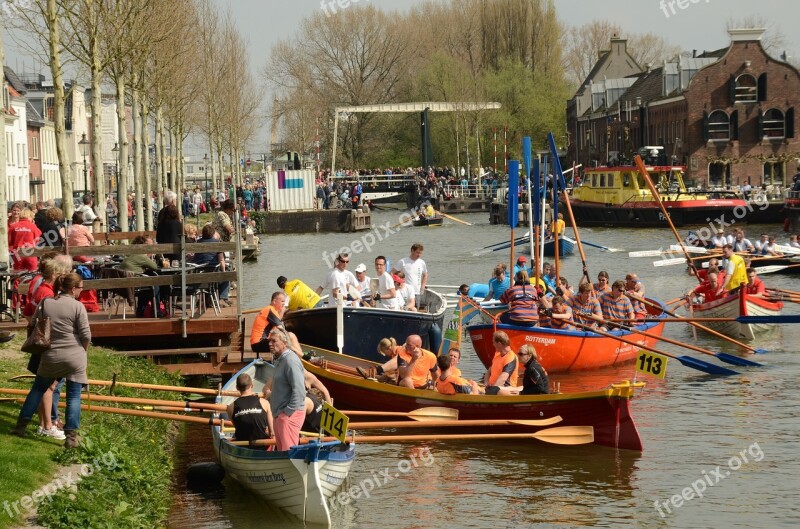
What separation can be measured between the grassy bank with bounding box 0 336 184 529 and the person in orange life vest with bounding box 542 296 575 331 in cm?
851

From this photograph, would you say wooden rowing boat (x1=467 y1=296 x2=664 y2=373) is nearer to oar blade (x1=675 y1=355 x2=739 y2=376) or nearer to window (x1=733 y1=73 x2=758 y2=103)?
oar blade (x1=675 y1=355 x2=739 y2=376)

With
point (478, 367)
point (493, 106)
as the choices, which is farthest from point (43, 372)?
point (493, 106)

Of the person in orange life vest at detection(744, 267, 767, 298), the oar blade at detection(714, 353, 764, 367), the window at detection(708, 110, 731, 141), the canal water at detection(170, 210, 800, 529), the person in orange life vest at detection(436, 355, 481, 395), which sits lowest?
the canal water at detection(170, 210, 800, 529)

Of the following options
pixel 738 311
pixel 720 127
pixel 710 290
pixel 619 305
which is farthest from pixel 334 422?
pixel 720 127

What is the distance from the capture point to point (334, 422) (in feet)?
41.0

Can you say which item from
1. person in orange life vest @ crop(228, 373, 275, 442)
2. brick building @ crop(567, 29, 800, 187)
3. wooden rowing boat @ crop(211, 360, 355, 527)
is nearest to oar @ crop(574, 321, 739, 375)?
person in orange life vest @ crop(228, 373, 275, 442)

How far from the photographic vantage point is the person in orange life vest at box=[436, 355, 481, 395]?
54.9 ft

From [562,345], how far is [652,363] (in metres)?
4.63

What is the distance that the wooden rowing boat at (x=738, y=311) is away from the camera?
84.8 ft

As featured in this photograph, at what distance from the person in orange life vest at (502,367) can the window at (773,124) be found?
62454mm

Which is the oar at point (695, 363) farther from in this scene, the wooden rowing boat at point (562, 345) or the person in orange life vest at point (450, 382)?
the person in orange life vest at point (450, 382)

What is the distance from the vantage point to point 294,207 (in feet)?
228

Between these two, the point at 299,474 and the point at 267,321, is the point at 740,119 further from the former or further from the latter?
the point at 299,474

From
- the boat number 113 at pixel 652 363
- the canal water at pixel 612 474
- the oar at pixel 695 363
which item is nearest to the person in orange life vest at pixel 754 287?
the canal water at pixel 612 474
